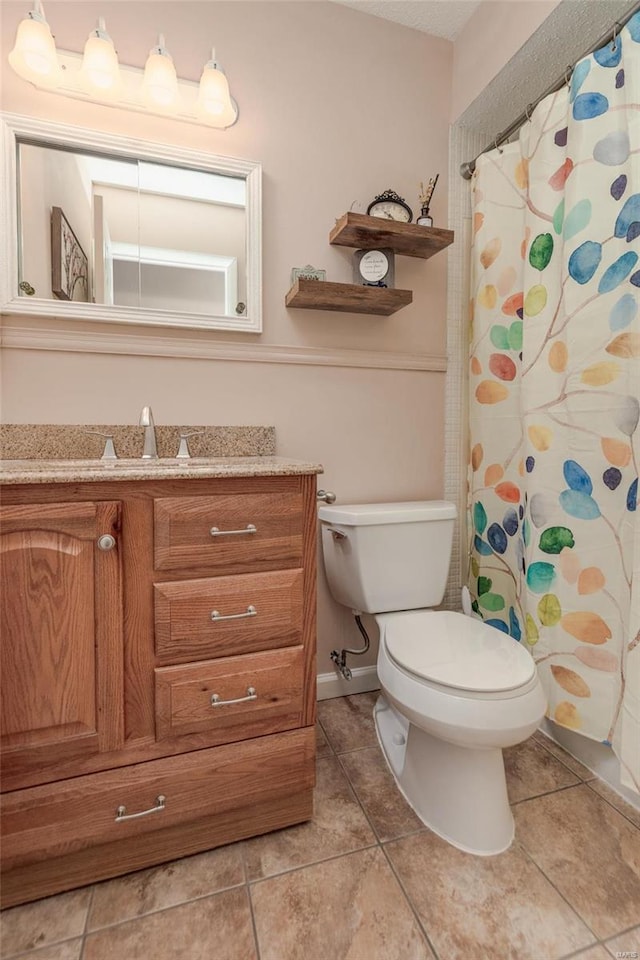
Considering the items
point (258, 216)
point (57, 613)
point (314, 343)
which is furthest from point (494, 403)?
point (57, 613)

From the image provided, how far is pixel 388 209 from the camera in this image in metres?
1.60

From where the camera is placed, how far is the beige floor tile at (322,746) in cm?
141

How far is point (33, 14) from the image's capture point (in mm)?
A: 1200

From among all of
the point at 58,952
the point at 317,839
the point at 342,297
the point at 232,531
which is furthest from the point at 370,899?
the point at 342,297

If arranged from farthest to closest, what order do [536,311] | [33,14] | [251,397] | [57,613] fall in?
[251,397], [536,311], [33,14], [57,613]

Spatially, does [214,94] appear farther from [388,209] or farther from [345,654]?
[345,654]

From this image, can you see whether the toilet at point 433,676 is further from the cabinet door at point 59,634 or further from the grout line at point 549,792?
the cabinet door at point 59,634

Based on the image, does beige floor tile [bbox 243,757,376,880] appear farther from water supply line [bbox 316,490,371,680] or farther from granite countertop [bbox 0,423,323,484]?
granite countertop [bbox 0,423,323,484]

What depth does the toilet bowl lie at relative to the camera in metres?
1.00

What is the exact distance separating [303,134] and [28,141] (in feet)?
2.78

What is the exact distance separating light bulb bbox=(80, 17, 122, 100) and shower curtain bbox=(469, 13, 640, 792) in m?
1.22

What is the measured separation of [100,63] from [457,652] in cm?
188

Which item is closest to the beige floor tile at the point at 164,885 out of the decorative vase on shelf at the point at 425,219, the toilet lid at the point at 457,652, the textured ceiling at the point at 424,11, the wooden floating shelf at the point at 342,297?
the toilet lid at the point at 457,652

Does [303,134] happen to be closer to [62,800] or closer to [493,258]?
[493,258]
